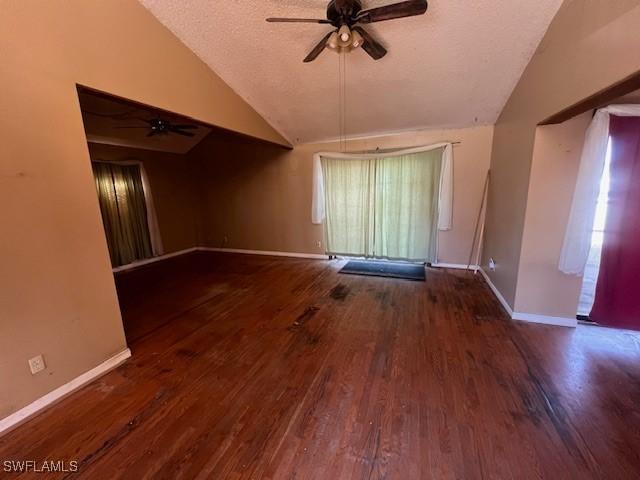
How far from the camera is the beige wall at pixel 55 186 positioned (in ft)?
4.75

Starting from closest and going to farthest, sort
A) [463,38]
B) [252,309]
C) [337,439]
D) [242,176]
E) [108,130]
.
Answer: [337,439], [463,38], [252,309], [108,130], [242,176]

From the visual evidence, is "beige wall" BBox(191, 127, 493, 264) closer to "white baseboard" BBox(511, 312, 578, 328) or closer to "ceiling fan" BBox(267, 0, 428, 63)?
"white baseboard" BBox(511, 312, 578, 328)

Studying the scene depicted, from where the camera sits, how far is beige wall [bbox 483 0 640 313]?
133 centimetres

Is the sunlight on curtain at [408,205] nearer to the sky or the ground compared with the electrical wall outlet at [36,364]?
nearer to the sky

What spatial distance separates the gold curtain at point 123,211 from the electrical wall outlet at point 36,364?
3358 millimetres

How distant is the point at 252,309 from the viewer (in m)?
2.98

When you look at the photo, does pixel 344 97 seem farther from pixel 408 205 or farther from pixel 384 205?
pixel 408 205

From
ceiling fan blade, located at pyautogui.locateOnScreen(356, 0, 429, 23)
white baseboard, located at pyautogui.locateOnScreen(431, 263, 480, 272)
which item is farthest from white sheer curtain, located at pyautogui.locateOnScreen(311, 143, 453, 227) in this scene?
ceiling fan blade, located at pyautogui.locateOnScreen(356, 0, 429, 23)

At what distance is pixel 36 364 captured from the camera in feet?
5.22

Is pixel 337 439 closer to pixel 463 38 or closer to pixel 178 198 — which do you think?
pixel 463 38

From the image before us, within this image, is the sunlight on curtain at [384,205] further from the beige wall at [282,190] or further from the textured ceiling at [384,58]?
the textured ceiling at [384,58]

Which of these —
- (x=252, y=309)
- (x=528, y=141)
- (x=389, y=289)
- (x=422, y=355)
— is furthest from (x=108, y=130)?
(x=528, y=141)

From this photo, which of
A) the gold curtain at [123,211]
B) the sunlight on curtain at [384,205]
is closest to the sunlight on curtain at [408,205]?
the sunlight on curtain at [384,205]

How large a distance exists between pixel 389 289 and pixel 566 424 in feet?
6.87
